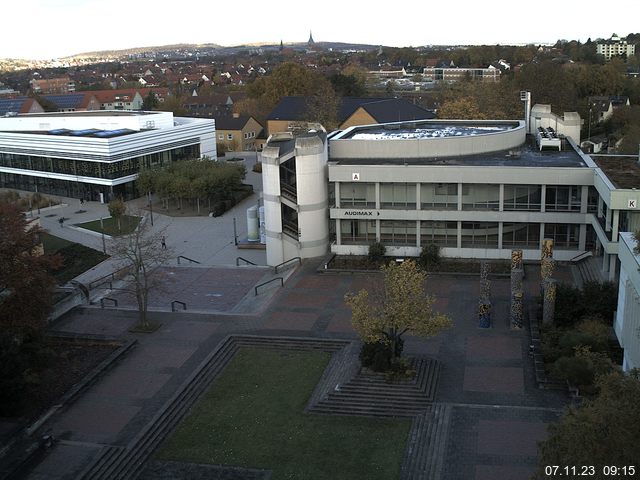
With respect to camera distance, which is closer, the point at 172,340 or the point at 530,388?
the point at 530,388

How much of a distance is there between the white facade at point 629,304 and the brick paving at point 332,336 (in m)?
2.80

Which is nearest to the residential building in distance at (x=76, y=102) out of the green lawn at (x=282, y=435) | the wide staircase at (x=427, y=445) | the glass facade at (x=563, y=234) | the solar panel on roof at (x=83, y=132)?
the solar panel on roof at (x=83, y=132)

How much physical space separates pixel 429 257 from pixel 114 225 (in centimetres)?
2540

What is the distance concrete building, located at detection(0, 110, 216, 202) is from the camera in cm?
6056

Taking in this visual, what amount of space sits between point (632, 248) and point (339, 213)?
18.9 meters

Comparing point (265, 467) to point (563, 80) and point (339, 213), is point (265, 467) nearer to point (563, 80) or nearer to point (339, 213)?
point (339, 213)

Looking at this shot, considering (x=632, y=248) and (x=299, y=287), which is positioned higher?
(x=632, y=248)

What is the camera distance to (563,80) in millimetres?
81375

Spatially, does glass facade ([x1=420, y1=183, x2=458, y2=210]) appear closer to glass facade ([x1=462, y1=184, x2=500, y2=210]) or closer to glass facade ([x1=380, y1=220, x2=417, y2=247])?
glass facade ([x1=462, y1=184, x2=500, y2=210])

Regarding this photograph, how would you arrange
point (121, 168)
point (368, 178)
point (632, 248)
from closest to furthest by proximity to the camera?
point (632, 248), point (368, 178), point (121, 168)

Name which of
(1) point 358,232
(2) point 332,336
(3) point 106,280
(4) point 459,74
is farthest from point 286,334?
(4) point 459,74

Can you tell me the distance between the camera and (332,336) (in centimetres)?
2888

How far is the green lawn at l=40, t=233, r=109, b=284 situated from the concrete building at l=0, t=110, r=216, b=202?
514 inches

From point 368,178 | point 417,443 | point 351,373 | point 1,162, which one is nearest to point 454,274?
point 368,178
